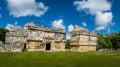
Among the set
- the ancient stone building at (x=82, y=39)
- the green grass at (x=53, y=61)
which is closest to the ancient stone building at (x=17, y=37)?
Answer: the green grass at (x=53, y=61)

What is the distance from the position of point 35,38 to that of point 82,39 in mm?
9850

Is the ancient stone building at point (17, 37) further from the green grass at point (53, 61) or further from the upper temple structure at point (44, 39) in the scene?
the green grass at point (53, 61)

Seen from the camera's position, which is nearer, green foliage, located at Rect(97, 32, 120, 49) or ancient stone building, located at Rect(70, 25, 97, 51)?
ancient stone building, located at Rect(70, 25, 97, 51)

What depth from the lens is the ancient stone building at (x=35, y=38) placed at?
36.6 meters

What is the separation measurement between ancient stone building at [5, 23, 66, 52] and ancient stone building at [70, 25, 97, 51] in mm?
2764

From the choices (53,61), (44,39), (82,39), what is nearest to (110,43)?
(82,39)

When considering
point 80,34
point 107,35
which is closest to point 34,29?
point 80,34

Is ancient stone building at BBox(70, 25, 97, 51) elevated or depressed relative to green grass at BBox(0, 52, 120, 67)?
elevated

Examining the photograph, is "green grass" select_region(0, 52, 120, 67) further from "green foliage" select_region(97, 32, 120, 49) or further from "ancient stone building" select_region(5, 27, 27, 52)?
"green foliage" select_region(97, 32, 120, 49)

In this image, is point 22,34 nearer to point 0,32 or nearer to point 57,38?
point 57,38

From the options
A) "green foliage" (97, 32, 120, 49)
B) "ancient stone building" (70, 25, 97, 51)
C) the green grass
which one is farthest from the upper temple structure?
"green foliage" (97, 32, 120, 49)

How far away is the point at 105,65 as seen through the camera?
19.5 m

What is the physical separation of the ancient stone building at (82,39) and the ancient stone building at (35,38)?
2764 millimetres

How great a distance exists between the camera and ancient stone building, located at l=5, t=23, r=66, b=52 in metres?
36.6
